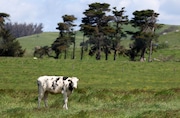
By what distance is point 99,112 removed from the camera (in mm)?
17188

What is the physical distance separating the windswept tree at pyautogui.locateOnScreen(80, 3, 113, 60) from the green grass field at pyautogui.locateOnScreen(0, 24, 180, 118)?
22601mm

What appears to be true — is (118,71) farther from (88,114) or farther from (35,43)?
(35,43)

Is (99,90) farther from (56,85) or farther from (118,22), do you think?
(118,22)

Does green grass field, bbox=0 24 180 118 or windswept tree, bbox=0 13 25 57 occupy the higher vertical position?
windswept tree, bbox=0 13 25 57

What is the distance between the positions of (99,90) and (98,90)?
7 centimetres

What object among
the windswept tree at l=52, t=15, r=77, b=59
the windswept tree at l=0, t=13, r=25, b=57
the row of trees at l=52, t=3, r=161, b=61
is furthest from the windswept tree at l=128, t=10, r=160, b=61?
the windswept tree at l=0, t=13, r=25, b=57

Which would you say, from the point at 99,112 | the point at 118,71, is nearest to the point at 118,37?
the point at 118,71

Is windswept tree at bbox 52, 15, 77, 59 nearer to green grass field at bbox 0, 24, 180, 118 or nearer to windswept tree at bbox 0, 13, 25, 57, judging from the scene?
windswept tree at bbox 0, 13, 25, 57

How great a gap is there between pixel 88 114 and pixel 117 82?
91.0 ft

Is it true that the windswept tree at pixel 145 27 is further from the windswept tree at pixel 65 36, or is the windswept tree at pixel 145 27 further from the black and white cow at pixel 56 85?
the black and white cow at pixel 56 85

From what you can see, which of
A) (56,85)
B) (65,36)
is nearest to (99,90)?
(56,85)

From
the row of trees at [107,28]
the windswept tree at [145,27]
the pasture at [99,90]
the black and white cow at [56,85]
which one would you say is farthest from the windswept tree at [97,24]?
the black and white cow at [56,85]

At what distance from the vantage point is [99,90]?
29766 mm

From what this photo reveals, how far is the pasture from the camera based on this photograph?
17844 millimetres
